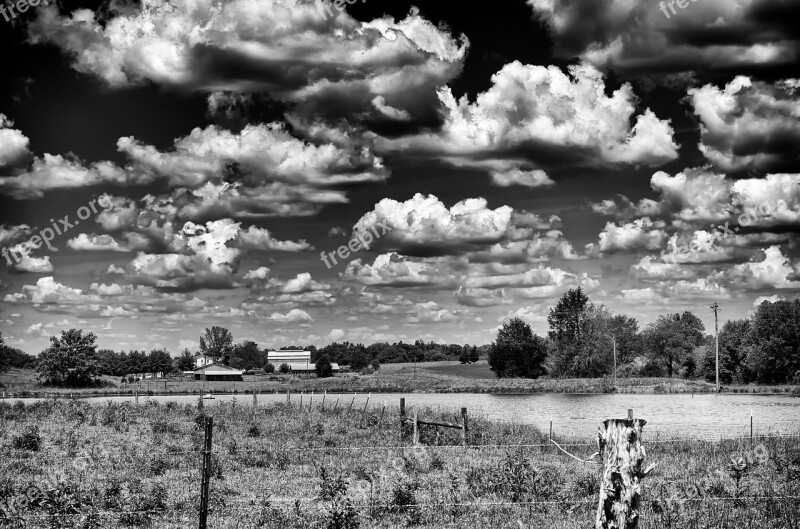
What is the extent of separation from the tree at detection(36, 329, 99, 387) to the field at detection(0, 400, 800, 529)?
76446mm

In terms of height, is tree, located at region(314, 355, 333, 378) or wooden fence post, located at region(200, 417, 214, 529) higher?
wooden fence post, located at region(200, 417, 214, 529)

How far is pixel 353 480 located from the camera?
21.5m

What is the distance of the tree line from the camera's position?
369 feet

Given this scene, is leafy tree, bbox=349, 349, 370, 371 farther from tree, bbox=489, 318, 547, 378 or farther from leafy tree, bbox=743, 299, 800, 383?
leafy tree, bbox=743, 299, 800, 383

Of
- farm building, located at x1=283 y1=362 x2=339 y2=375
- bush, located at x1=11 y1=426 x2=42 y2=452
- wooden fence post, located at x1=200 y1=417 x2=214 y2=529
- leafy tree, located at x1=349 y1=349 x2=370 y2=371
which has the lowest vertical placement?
farm building, located at x1=283 y1=362 x2=339 y2=375

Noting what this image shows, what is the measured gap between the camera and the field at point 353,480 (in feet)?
49.8

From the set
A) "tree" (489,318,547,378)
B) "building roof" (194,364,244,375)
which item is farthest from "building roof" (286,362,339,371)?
"tree" (489,318,547,378)

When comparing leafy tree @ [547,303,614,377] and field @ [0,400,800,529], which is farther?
leafy tree @ [547,303,614,377]

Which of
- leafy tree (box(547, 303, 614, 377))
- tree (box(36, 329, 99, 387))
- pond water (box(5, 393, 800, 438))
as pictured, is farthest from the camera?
leafy tree (box(547, 303, 614, 377))

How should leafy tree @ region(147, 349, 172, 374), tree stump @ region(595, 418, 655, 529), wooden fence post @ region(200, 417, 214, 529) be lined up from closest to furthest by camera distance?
1. tree stump @ region(595, 418, 655, 529)
2. wooden fence post @ region(200, 417, 214, 529)
3. leafy tree @ region(147, 349, 172, 374)

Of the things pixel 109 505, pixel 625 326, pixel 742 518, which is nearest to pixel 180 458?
pixel 109 505

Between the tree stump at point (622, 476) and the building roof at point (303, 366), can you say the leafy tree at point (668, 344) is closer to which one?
the building roof at point (303, 366)

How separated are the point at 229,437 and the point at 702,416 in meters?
41.7

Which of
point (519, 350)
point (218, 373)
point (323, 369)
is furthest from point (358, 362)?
point (519, 350)
